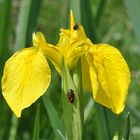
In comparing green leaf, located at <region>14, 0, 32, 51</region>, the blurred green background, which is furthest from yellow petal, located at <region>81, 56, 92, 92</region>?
green leaf, located at <region>14, 0, 32, 51</region>

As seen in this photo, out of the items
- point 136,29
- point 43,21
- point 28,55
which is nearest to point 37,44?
point 28,55

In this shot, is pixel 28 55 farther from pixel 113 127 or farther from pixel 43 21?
pixel 43 21

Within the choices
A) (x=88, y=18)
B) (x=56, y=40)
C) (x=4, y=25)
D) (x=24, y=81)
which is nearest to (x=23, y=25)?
(x=4, y=25)

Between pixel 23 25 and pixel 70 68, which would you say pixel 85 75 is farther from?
pixel 23 25

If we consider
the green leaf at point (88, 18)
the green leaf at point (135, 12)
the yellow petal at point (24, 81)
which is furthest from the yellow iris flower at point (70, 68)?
the green leaf at point (135, 12)

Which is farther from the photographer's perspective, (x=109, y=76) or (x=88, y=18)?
(x=88, y=18)

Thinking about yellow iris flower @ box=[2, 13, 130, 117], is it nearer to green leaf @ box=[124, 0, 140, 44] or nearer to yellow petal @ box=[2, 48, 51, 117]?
yellow petal @ box=[2, 48, 51, 117]
